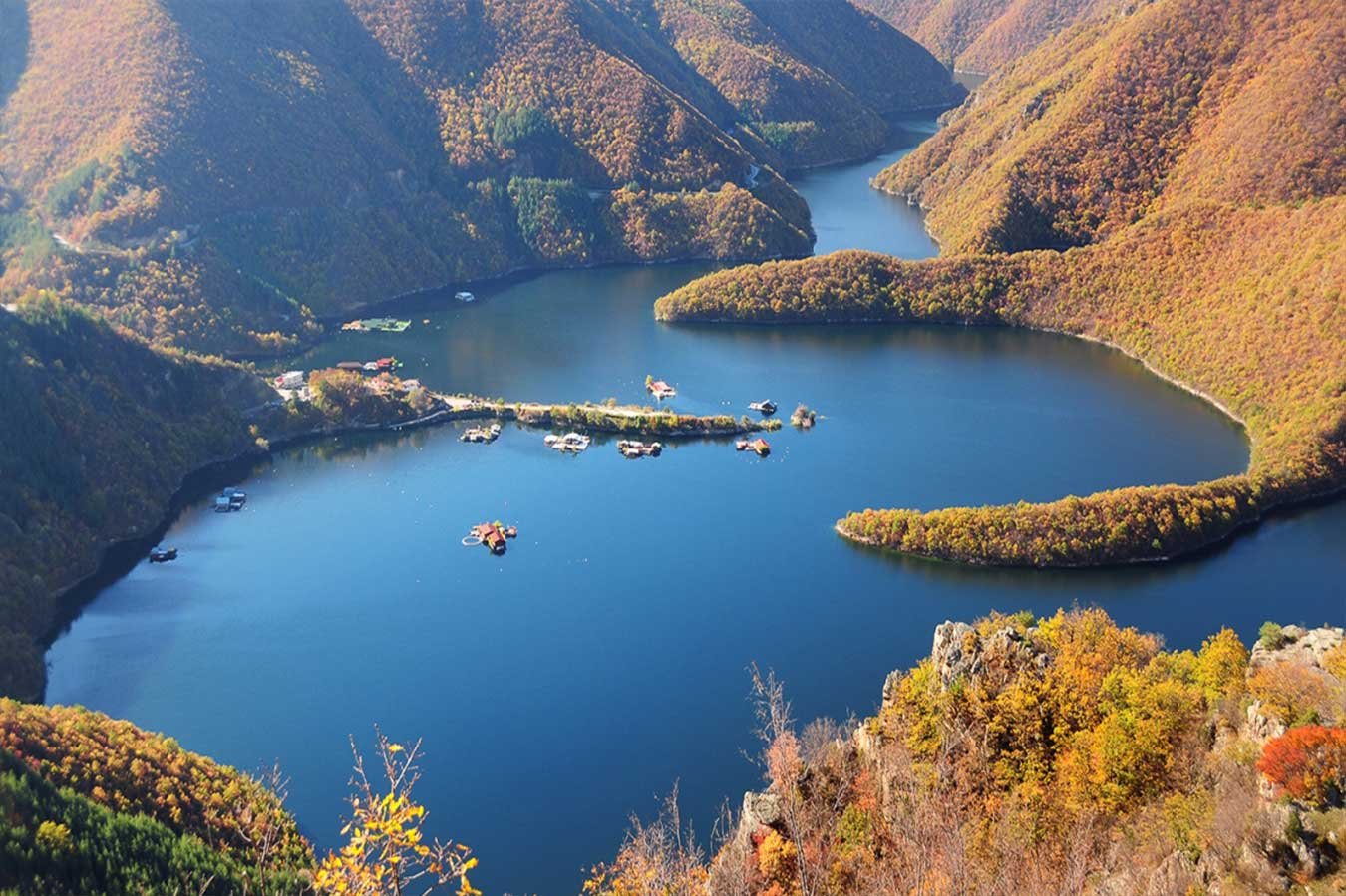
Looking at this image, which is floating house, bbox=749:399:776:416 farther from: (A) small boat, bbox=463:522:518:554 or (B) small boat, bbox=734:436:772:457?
(A) small boat, bbox=463:522:518:554

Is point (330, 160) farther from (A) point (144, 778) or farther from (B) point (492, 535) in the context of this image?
(A) point (144, 778)

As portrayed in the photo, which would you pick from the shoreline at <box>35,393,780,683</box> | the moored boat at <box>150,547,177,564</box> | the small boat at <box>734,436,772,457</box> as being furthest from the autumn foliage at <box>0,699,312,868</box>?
the small boat at <box>734,436,772,457</box>

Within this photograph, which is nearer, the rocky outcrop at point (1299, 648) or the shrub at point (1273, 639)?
the rocky outcrop at point (1299, 648)

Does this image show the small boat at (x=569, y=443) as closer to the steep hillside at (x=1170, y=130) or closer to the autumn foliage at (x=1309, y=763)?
the steep hillside at (x=1170, y=130)

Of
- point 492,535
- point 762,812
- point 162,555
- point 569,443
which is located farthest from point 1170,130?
point 762,812

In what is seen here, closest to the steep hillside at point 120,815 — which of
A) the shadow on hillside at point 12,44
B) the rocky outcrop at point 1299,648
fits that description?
the rocky outcrop at point 1299,648

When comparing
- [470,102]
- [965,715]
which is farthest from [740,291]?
[965,715]

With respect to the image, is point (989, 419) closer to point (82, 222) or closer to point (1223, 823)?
point (1223, 823)
